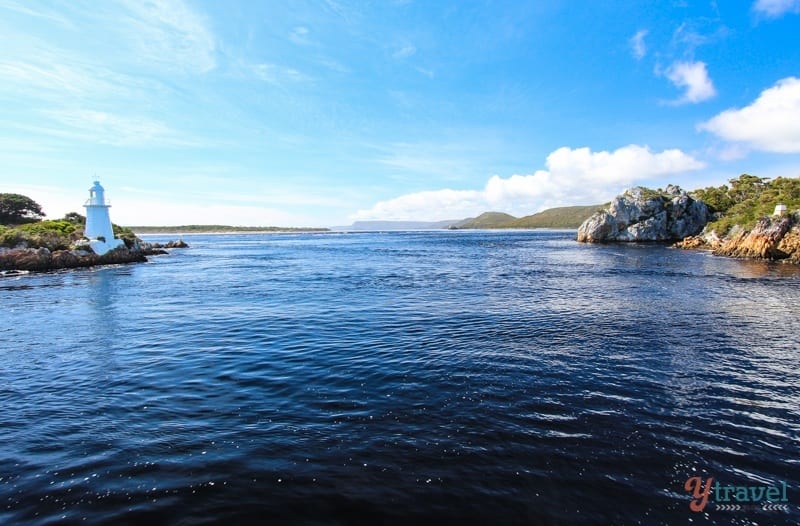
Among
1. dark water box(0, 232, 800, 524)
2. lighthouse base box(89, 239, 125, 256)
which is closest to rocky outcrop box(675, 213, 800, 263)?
dark water box(0, 232, 800, 524)

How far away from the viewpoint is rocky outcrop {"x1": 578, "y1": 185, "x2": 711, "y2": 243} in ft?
397

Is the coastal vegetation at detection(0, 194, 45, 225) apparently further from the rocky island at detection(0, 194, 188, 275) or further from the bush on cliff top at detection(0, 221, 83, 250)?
the bush on cliff top at detection(0, 221, 83, 250)

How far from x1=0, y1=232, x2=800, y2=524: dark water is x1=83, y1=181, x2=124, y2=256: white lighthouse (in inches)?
1850

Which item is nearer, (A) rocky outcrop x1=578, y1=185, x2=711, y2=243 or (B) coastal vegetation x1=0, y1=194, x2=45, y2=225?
(B) coastal vegetation x1=0, y1=194, x2=45, y2=225

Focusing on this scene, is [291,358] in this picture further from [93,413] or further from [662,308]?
[662,308]

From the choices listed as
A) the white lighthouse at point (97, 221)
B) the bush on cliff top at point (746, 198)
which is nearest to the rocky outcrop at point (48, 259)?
the white lighthouse at point (97, 221)

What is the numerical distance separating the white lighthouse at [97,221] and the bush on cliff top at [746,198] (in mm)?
113931

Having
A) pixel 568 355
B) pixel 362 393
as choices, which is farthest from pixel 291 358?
pixel 568 355

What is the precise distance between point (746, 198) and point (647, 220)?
37608mm

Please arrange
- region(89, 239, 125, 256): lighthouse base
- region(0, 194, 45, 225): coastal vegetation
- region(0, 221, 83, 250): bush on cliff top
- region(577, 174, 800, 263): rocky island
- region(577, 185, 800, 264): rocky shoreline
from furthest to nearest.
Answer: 1. region(577, 185, 800, 264): rocky shoreline
2. region(0, 194, 45, 225): coastal vegetation
3. region(577, 174, 800, 263): rocky island
4. region(89, 239, 125, 256): lighthouse base
5. region(0, 221, 83, 250): bush on cliff top

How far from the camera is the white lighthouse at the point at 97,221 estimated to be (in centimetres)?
6594

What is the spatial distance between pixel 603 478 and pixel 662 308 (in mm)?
23537

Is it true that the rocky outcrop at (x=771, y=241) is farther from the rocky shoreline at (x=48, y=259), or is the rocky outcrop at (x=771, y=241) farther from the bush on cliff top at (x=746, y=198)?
the rocky shoreline at (x=48, y=259)

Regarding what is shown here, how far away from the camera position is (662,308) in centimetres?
2780
